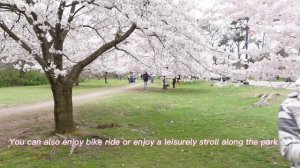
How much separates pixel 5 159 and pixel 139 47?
9679 millimetres

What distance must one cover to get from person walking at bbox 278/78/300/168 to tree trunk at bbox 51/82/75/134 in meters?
9.36

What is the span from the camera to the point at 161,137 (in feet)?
38.0

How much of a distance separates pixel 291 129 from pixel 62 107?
9582mm

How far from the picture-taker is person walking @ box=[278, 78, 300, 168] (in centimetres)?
221

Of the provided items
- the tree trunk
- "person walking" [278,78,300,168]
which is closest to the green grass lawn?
the tree trunk

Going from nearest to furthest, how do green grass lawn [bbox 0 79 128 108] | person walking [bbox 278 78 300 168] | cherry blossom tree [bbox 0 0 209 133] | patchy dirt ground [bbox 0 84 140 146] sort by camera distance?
person walking [bbox 278 78 300 168], cherry blossom tree [bbox 0 0 209 133], patchy dirt ground [bbox 0 84 140 146], green grass lawn [bbox 0 79 128 108]

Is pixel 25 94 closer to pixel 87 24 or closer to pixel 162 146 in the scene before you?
pixel 87 24

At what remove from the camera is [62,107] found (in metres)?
11.2

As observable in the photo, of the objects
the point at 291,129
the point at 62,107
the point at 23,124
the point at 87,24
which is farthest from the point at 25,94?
the point at 291,129

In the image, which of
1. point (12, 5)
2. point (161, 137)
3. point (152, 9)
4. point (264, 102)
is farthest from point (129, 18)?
point (264, 102)

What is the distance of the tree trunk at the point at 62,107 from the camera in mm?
11117

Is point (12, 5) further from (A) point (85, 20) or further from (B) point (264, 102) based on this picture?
(B) point (264, 102)

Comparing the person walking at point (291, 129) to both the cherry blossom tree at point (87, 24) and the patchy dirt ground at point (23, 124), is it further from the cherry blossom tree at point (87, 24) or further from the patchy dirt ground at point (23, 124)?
the patchy dirt ground at point (23, 124)

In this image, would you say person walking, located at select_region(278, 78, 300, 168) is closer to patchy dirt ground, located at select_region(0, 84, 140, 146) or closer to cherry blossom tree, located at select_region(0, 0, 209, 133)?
cherry blossom tree, located at select_region(0, 0, 209, 133)
